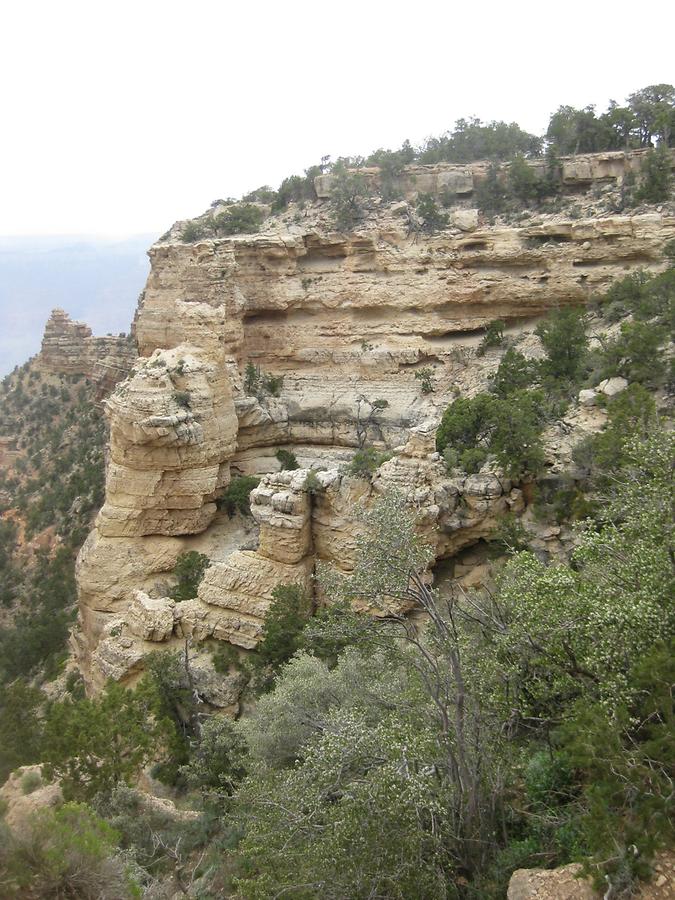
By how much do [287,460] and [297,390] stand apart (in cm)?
532

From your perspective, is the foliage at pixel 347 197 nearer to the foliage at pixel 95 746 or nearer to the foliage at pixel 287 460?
the foliage at pixel 287 460

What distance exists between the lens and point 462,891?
8.04m

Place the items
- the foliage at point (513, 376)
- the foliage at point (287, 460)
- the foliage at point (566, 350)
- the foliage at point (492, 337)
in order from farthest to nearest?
the foliage at point (492, 337) → the foliage at point (287, 460) → the foliage at point (513, 376) → the foliage at point (566, 350)

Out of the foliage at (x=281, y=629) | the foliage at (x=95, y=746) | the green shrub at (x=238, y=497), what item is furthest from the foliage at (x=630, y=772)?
the green shrub at (x=238, y=497)

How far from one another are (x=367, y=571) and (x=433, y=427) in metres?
10.8

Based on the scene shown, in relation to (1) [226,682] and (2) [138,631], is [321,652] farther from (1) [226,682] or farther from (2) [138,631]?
(2) [138,631]

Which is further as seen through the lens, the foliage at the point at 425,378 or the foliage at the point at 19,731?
the foliage at the point at 425,378

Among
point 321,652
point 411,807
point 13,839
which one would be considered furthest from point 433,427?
point 13,839

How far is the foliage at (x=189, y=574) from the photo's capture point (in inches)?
876

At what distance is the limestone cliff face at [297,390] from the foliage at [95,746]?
5.21 m

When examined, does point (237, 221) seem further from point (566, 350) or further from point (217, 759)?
point (217, 759)

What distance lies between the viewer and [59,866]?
7305 millimetres

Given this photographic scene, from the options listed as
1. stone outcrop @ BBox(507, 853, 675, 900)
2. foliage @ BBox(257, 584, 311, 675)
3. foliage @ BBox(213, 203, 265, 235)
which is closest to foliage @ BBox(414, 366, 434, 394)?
foliage @ BBox(213, 203, 265, 235)

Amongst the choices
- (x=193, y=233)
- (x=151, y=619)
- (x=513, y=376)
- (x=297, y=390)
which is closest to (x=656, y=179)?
(x=513, y=376)
